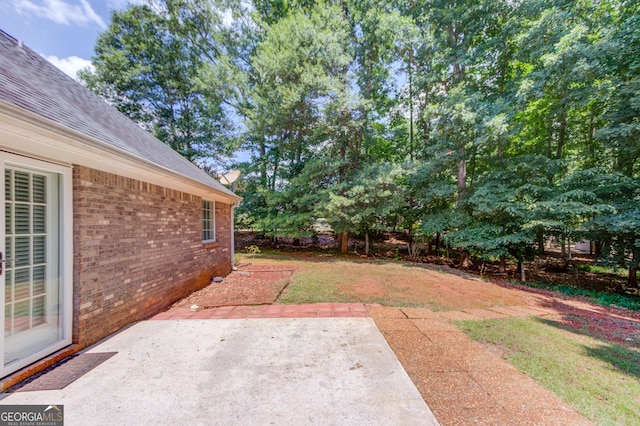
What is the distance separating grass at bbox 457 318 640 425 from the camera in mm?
2186

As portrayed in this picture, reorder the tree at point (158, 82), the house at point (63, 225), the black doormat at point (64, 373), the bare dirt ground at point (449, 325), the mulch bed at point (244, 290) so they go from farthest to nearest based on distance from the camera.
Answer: the tree at point (158, 82), the mulch bed at point (244, 290), the house at point (63, 225), the black doormat at point (64, 373), the bare dirt ground at point (449, 325)

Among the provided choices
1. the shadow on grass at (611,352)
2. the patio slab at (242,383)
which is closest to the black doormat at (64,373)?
the patio slab at (242,383)

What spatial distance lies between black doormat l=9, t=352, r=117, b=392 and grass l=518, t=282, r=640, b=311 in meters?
11.4

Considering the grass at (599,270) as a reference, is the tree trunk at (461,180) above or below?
above

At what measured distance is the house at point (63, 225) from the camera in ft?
7.76

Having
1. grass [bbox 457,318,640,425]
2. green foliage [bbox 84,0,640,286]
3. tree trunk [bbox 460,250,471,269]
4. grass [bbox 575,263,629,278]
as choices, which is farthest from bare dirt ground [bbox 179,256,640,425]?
grass [bbox 575,263,629,278]

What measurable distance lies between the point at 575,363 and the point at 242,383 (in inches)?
152

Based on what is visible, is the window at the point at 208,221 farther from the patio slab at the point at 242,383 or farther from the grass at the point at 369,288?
the patio slab at the point at 242,383

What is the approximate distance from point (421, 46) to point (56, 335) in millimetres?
15681

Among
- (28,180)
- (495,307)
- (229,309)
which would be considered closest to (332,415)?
(229,309)

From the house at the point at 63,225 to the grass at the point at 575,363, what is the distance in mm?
5179

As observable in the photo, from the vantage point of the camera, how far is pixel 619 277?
10992 millimetres

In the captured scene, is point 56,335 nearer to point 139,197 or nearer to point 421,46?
point 139,197

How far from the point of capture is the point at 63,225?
9.40ft
